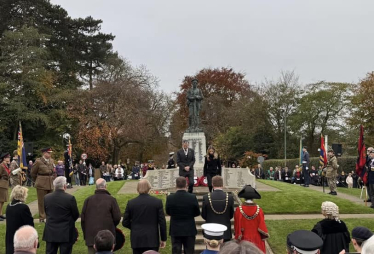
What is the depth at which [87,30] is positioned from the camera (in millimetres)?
52125

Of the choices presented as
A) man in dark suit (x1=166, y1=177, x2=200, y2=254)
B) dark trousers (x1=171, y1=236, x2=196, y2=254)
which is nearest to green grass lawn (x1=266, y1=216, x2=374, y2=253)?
dark trousers (x1=171, y1=236, x2=196, y2=254)

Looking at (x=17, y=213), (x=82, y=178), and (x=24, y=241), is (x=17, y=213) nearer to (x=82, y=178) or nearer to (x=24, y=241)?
(x=24, y=241)

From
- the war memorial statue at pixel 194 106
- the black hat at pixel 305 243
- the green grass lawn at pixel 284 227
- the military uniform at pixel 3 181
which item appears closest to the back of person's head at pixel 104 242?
the black hat at pixel 305 243

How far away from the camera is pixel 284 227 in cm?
1203

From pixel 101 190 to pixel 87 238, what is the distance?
0.87m

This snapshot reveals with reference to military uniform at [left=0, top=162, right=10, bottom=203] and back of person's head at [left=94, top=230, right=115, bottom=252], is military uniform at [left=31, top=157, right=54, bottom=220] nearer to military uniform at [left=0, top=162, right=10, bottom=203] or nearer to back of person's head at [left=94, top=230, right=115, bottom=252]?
military uniform at [left=0, top=162, right=10, bottom=203]

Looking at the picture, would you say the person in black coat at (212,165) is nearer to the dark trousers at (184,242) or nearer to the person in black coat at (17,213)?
the dark trousers at (184,242)

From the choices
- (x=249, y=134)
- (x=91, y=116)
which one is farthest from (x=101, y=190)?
(x=249, y=134)

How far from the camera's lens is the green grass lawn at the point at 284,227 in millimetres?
10688

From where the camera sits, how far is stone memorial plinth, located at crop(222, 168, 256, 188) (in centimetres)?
1833

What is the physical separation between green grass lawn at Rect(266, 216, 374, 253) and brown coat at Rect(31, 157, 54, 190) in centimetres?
611

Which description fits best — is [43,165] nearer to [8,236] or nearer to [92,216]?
[8,236]

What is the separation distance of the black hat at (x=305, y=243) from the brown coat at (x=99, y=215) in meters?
4.14

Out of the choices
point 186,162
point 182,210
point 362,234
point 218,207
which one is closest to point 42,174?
point 186,162
